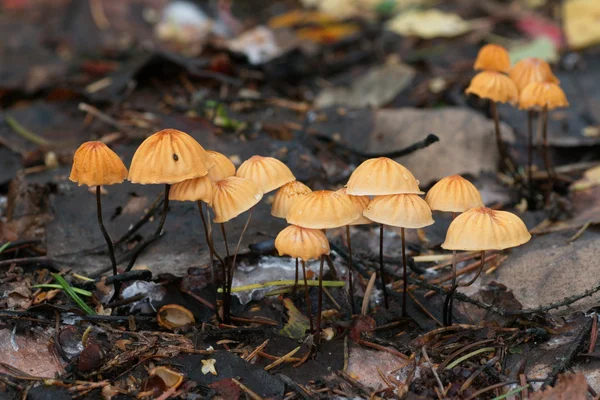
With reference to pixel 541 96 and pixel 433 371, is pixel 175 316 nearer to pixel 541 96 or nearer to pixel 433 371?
pixel 433 371

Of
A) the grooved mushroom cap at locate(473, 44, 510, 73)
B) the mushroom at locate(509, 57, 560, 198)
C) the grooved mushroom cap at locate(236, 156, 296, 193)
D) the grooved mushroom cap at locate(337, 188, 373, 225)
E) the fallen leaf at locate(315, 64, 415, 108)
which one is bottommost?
the fallen leaf at locate(315, 64, 415, 108)

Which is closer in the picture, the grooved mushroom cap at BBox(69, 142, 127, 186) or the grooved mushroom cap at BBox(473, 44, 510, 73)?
the grooved mushroom cap at BBox(69, 142, 127, 186)

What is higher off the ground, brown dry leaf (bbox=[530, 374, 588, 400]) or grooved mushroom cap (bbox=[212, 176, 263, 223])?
grooved mushroom cap (bbox=[212, 176, 263, 223])

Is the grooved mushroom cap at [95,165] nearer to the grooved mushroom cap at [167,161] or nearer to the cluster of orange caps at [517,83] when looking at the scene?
the grooved mushroom cap at [167,161]

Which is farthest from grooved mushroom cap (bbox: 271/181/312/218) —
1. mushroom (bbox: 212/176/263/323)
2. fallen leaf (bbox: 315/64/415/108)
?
fallen leaf (bbox: 315/64/415/108)

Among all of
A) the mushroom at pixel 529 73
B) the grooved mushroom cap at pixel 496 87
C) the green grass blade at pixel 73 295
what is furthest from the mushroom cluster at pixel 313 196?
the mushroom at pixel 529 73

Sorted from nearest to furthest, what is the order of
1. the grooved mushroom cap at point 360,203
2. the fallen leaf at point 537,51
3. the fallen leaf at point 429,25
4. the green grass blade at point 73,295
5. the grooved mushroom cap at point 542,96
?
the grooved mushroom cap at point 360,203 < the green grass blade at point 73,295 < the grooved mushroom cap at point 542,96 < the fallen leaf at point 537,51 < the fallen leaf at point 429,25

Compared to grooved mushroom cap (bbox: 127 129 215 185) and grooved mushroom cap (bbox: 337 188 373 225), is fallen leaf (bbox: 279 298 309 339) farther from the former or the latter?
grooved mushroom cap (bbox: 127 129 215 185)

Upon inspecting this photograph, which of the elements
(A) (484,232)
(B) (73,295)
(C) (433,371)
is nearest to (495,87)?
(A) (484,232)
